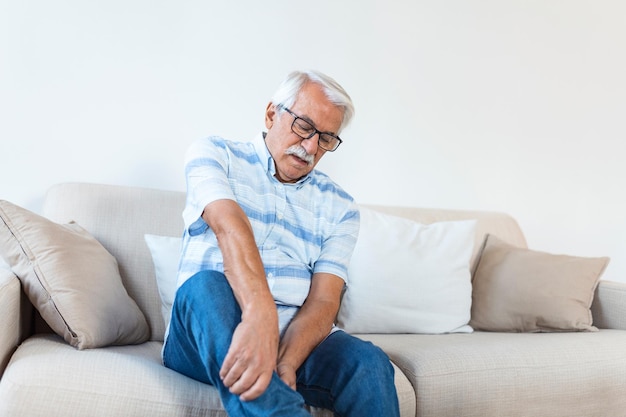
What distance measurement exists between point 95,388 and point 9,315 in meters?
0.33

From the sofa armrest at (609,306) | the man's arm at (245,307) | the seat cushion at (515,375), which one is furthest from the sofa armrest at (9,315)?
the sofa armrest at (609,306)

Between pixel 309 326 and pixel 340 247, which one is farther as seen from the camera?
pixel 340 247

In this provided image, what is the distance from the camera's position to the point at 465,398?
5.80 feet

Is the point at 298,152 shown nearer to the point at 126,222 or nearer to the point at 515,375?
the point at 126,222

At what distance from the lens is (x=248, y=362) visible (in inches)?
50.8

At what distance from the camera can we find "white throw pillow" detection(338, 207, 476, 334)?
2256 millimetres

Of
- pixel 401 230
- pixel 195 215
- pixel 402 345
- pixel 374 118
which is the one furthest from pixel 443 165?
pixel 195 215

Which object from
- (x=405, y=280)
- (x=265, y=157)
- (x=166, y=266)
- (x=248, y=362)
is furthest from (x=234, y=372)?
(x=405, y=280)

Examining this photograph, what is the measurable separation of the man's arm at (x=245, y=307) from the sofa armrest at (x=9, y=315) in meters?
0.49

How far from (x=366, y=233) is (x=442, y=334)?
Result: 1.38 feet

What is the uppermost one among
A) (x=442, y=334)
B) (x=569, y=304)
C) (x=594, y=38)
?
(x=594, y=38)

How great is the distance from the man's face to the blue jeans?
0.45 meters

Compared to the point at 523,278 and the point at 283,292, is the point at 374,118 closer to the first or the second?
the point at 523,278

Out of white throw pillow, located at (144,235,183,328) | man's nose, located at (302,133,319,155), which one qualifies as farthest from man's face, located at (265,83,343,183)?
white throw pillow, located at (144,235,183,328)
